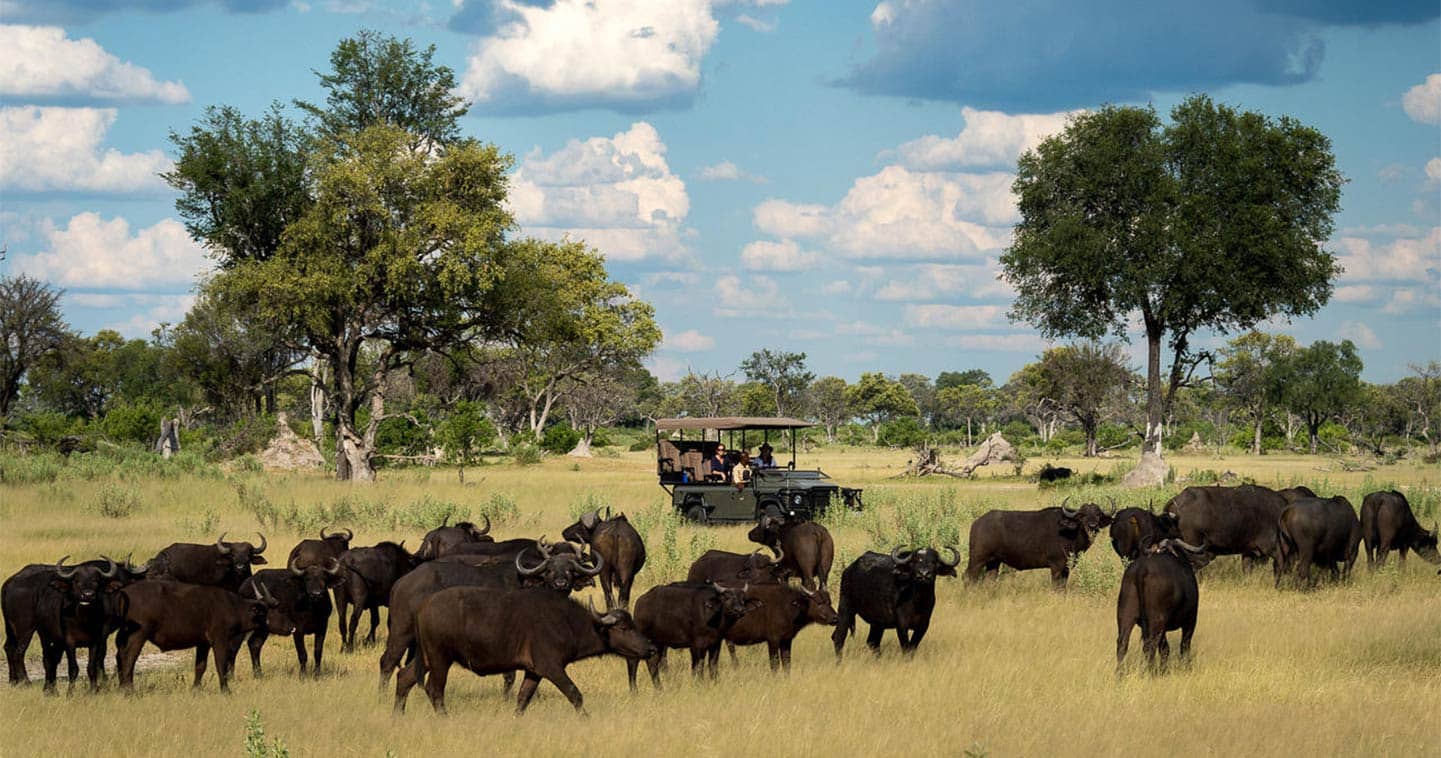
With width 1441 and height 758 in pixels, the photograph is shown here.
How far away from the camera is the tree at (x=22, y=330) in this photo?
66.2 meters

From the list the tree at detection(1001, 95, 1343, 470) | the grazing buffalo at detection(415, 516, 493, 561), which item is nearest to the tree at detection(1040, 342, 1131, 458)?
the tree at detection(1001, 95, 1343, 470)

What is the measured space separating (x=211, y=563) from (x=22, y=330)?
2293 inches

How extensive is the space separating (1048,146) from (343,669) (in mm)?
38389

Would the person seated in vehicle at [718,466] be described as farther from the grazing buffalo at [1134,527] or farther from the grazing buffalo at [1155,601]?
the grazing buffalo at [1155,601]

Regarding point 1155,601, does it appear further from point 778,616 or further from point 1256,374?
point 1256,374

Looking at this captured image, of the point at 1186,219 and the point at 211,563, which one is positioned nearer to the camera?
the point at 211,563

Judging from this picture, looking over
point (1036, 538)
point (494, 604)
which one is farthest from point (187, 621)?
point (1036, 538)

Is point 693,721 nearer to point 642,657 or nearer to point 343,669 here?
point 642,657

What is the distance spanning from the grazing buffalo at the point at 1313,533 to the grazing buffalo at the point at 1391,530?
3.96ft

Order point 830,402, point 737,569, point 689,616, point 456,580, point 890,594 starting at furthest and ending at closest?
1. point 830,402
2. point 737,569
3. point 890,594
4. point 456,580
5. point 689,616

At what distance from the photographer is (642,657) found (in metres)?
11.6

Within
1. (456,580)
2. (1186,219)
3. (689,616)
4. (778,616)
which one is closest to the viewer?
(689,616)

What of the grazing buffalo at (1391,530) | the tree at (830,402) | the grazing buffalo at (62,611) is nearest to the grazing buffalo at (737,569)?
the grazing buffalo at (62,611)

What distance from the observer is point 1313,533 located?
1927 centimetres
